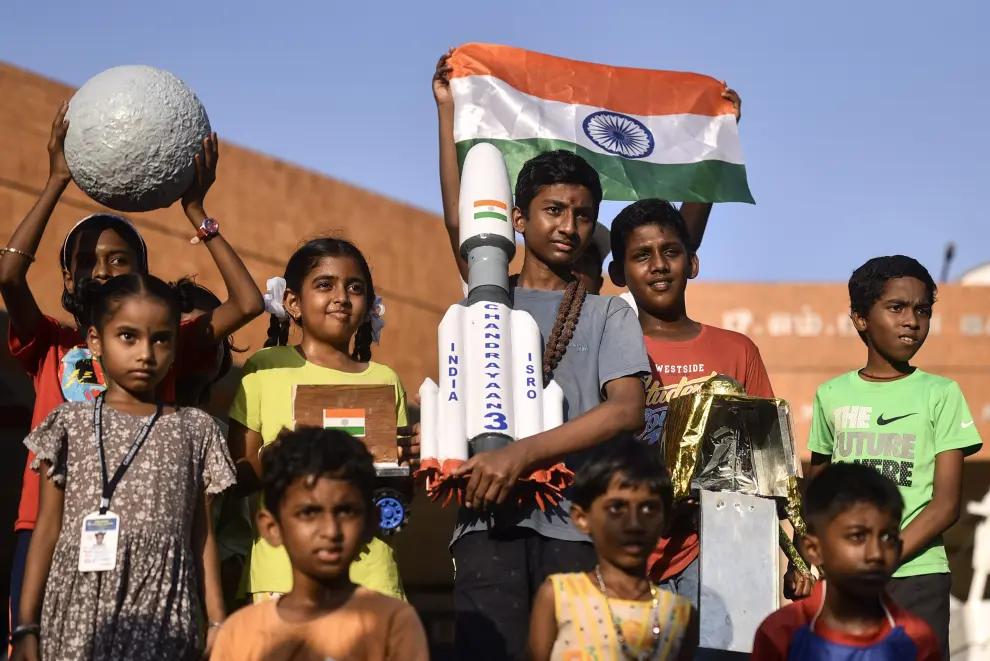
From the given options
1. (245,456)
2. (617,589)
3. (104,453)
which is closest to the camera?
(617,589)

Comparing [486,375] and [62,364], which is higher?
[62,364]

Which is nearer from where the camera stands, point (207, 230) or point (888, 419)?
point (207, 230)

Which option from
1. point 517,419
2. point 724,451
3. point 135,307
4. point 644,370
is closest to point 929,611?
point 724,451

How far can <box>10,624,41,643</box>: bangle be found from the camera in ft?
12.3

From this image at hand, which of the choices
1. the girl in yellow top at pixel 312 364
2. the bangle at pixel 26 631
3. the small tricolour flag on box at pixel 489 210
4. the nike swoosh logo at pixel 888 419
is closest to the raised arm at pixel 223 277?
the girl in yellow top at pixel 312 364

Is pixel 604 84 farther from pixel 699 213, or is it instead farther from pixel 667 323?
pixel 667 323

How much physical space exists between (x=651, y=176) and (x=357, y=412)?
3.09 meters

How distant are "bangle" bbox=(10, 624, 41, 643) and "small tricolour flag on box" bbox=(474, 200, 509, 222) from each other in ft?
6.33

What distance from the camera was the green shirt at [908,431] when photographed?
462 centimetres

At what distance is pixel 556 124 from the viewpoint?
6867 mm

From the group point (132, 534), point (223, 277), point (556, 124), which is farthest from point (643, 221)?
point (132, 534)

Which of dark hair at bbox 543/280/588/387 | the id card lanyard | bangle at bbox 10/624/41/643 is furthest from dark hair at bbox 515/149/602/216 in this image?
bangle at bbox 10/624/41/643

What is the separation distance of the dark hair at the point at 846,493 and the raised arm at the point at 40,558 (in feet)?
7.09

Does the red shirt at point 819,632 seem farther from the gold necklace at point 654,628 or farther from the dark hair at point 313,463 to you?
the dark hair at point 313,463
